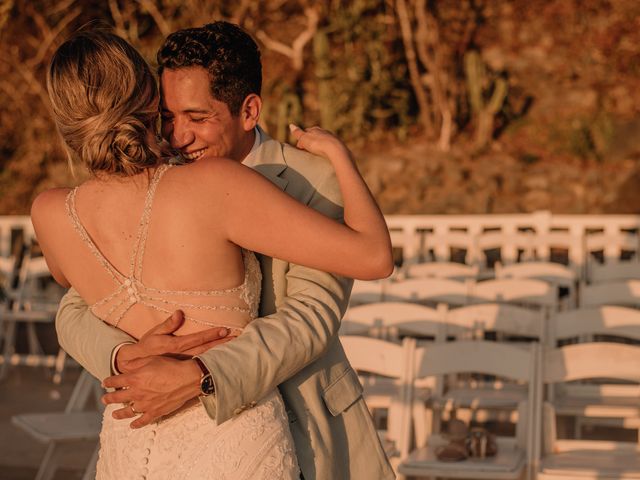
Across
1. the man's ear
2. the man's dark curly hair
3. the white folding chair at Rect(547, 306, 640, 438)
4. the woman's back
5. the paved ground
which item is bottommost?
the paved ground

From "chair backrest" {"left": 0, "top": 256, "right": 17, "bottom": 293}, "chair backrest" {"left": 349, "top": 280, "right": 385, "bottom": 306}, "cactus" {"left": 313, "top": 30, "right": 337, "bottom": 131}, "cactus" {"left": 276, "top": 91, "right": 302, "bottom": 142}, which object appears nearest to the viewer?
"chair backrest" {"left": 349, "top": 280, "right": 385, "bottom": 306}

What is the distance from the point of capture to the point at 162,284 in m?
2.29

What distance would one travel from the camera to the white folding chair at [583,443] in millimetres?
4648

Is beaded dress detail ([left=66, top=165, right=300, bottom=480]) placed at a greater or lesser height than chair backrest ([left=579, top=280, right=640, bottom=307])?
greater

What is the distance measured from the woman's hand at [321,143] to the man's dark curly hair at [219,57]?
169 millimetres

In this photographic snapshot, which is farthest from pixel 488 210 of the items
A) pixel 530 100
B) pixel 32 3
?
pixel 32 3

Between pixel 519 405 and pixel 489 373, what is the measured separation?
7.8 inches

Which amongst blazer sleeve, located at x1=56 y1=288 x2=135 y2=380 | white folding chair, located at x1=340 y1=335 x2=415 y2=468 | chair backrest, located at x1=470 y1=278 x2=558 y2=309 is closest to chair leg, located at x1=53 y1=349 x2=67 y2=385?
chair backrest, located at x1=470 y1=278 x2=558 y2=309

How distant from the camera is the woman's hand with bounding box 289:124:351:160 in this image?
2.44 m

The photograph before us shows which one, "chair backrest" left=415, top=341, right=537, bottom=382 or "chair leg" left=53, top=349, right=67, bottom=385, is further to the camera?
"chair leg" left=53, top=349, right=67, bottom=385

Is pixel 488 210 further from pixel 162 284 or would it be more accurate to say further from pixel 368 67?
pixel 162 284

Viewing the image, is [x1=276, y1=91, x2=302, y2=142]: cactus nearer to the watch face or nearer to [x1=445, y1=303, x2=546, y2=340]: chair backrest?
[x1=445, y1=303, x2=546, y2=340]: chair backrest

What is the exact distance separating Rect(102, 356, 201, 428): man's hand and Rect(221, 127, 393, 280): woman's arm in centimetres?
28

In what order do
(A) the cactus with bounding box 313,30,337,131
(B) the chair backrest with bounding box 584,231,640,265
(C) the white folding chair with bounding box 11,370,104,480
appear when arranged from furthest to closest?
(A) the cactus with bounding box 313,30,337,131 < (B) the chair backrest with bounding box 584,231,640,265 < (C) the white folding chair with bounding box 11,370,104,480
